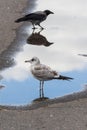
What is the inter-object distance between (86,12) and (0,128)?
926 centimetres

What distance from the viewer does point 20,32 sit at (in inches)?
592

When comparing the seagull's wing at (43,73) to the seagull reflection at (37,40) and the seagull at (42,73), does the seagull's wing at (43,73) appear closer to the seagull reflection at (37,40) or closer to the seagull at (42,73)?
the seagull at (42,73)

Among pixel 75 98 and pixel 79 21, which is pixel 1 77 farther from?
pixel 79 21

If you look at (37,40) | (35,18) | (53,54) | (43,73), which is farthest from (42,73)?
(35,18)

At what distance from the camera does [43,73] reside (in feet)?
32.9

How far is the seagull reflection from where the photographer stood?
1370cm

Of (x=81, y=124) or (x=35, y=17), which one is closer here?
(x=81, y=124)

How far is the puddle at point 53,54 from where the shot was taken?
1032 cm

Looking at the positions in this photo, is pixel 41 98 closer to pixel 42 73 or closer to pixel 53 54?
pixel 42 73

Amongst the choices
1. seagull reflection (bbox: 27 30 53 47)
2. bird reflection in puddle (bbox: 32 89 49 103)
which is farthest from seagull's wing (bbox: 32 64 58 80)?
seagull reflection (bbox: 27 30 53 47)

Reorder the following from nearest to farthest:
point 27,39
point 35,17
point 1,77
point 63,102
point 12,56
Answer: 1. point 63,102
2. point 1,77
3. point 12,56
4. point 27,39
5. point 35,17

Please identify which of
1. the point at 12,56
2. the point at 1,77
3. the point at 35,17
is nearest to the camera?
the point at 1,77

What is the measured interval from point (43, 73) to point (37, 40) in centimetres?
413

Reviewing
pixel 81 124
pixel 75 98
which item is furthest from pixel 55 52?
pixel 81 124
